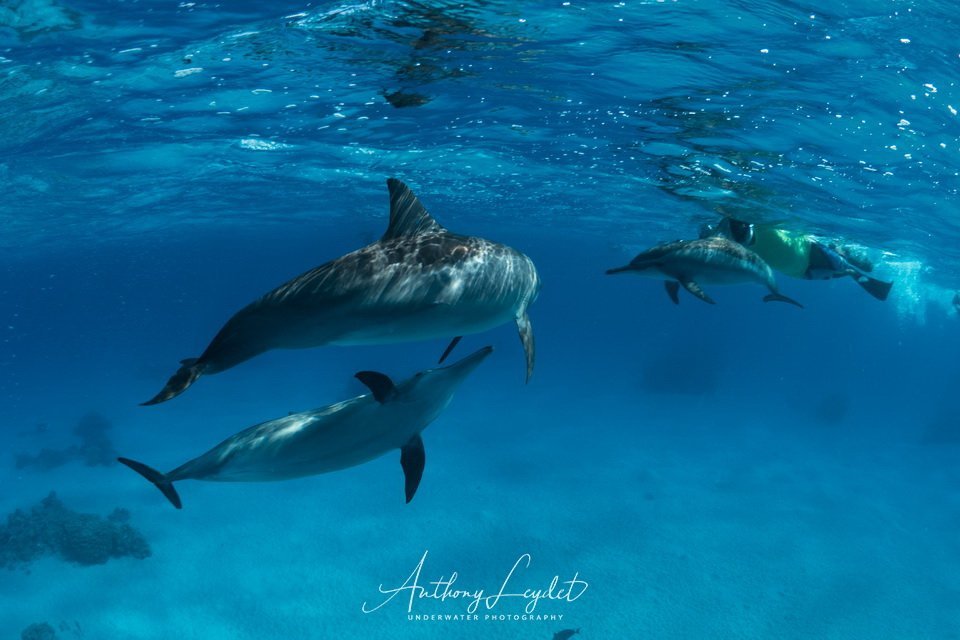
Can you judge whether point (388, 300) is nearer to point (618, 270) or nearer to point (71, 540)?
point (618, 270)

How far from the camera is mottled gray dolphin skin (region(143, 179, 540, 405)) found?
385 cm

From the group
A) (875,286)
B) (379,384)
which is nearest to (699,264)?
(379,384)

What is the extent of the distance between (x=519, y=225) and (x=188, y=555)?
3264 cm

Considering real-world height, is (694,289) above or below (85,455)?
above

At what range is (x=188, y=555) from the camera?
54.3 ft

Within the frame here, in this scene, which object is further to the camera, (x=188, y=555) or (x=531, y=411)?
(x=531, y=411)

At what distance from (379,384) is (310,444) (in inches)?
51.0

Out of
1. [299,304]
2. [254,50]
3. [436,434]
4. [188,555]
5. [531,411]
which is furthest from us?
[531,411]

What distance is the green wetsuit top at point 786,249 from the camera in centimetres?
1292

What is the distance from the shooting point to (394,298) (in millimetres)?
4219

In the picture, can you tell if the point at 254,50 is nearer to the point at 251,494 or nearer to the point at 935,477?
the point at 251,494

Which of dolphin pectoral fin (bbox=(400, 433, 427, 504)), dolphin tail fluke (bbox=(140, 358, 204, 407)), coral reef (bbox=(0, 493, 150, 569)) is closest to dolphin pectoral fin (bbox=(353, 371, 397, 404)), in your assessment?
dolphin pectoral fin (bbox=(400, 433, 427, 504))

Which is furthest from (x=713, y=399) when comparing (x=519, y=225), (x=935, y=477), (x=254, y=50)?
(x=254, y=50)

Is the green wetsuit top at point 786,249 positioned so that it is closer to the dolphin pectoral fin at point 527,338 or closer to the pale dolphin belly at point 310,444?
the dolphin pectoral fin at point 527,338
